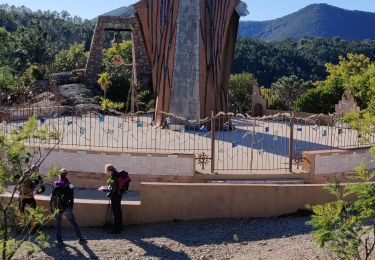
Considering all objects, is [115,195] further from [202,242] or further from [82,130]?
[82,130]

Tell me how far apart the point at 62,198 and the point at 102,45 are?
73.2 ft

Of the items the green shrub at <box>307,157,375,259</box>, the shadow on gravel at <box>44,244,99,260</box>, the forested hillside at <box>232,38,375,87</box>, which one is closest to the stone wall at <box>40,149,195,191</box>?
the shadow on gravel at <box>44,244,99,260</box>

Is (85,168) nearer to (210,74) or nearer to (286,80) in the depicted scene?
(210,74)

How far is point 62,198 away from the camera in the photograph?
26.4 ft

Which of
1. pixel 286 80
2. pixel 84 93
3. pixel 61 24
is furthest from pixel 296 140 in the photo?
pixel 61 24

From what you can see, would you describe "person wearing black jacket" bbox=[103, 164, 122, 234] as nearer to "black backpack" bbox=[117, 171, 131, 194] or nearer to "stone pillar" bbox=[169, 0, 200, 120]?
"black backpack" bbox=[117, 171, 131, 194]

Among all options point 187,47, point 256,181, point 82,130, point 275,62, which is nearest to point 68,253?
point 256,181

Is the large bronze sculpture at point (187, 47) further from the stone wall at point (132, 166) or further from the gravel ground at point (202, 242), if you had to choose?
the gravel ground at point (202, 242)

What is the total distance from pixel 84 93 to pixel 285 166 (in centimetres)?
1792

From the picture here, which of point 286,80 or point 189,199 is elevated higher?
point 286,80

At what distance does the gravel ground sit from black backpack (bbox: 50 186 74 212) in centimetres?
63

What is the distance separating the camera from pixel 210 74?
51.1ft

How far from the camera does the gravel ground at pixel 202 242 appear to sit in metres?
7.79

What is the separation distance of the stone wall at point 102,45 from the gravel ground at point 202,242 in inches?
801
